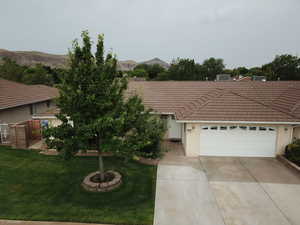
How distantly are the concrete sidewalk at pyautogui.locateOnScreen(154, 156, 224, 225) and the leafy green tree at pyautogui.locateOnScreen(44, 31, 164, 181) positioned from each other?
204 cm

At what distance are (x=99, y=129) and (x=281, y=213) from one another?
6358 mm

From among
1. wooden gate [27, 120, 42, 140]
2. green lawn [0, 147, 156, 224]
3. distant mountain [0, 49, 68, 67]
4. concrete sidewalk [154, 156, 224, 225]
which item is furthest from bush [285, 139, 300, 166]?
distant mountain [0, 49, 68, 67]

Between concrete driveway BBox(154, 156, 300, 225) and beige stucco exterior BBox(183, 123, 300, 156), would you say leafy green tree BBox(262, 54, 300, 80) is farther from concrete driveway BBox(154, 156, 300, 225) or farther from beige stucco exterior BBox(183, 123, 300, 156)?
concrete driveway BBox(154, 156, 300, 225)

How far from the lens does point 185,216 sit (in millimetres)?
5195

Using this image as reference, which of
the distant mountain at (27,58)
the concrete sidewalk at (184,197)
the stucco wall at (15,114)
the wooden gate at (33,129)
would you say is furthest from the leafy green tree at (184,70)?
the distant mountain at (27,58)

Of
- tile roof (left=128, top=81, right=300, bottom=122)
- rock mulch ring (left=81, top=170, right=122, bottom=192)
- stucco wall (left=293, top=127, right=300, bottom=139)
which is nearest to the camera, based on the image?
rock mulch ring (left=81, top=170, right=122, bottom=192)

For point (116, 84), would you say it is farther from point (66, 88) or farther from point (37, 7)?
point (37, 7)

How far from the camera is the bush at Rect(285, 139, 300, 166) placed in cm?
844

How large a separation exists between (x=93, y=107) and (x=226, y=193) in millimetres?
5821

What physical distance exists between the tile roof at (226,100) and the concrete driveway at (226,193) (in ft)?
8.26

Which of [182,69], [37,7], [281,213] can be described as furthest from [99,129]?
[182,69]

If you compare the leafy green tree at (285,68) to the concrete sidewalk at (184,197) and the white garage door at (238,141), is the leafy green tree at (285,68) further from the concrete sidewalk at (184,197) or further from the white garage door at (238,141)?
the concrete sidewalk at (184,197)

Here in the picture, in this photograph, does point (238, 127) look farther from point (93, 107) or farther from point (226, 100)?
point (93, 107)

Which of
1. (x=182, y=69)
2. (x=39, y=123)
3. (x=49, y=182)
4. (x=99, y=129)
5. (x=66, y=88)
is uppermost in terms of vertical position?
(x=182, y=69)
